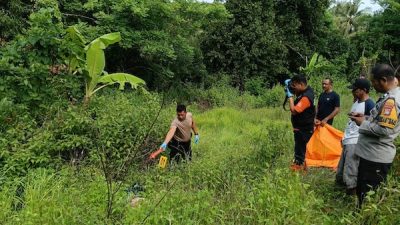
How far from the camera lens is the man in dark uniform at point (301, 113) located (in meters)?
5.38

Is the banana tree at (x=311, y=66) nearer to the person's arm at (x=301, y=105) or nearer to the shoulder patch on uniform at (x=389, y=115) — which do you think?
the person's arm at (x=301, y=105)

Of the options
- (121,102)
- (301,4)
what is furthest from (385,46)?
(121,102)

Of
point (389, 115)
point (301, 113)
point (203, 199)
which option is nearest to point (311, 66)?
point (301, 113)

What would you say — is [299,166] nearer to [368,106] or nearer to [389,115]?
[368,106]

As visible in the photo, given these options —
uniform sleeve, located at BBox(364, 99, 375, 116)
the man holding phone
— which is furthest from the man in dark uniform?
uniform sleeve, located at BBox(364, 99, 375, 116)

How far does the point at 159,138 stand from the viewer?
22.5ft

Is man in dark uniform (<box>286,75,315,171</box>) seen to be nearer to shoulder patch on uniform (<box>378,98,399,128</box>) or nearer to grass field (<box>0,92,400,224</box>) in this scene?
grass field (<box>0,92,400,224</box>)

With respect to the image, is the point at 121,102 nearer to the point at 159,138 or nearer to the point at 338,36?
the point at 159,138

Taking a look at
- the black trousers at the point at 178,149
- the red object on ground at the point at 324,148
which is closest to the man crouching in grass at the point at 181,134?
the black trousers at the point at 178,149

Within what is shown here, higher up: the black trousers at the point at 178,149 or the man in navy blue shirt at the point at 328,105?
the man in navy blue shirt at the point at 328,105

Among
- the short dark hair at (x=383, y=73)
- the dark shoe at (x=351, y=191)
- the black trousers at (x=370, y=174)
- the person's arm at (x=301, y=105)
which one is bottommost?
the dark shoe at (x=351, y=191)

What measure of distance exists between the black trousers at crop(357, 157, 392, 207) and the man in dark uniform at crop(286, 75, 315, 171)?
5.04ft

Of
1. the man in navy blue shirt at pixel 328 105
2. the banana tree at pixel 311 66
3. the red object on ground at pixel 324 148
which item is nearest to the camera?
the red object on ground at pixel 324 148

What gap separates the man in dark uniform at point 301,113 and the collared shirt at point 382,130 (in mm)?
1615
